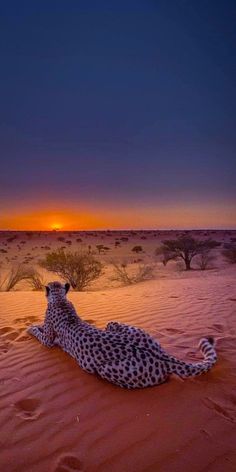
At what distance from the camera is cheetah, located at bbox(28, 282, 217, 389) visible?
3459 mm

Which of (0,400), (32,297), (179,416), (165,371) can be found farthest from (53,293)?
(32,297)

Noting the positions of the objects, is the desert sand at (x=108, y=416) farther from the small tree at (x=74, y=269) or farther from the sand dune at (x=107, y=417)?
the small tree at (x=74, y=269)

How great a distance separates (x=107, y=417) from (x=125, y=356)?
1.86ft

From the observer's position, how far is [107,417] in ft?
10.5

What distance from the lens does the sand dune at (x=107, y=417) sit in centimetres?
267

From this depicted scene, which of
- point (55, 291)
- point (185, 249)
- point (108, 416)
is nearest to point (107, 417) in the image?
point (108, 416)

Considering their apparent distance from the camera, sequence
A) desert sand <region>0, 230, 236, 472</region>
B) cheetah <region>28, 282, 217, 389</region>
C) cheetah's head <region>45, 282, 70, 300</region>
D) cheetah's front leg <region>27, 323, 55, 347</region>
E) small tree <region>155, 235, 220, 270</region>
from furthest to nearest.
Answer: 1. small tree <region>155, 235, 220, 270</region>
2. cheetah's head <region>45, 282, 70, 300</region>
3. cheetah's front leg <region>27, 323, 55, 347</region>
4. cheetah <region>28, 282, 217, 389</region>
5. desert sand <region>0, 230, 236, 472</region>

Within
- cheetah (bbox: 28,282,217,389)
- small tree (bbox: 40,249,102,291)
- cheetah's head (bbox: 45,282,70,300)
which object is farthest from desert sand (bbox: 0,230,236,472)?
small tree (bbox: 40,249,102,291)

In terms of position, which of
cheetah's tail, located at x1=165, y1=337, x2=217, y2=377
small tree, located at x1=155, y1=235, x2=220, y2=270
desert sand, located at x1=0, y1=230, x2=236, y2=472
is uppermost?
small tree, located at x1=155, y1=235, x2=220, y2=270

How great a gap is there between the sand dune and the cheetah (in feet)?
0.55

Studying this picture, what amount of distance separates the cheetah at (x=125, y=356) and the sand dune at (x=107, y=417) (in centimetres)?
17

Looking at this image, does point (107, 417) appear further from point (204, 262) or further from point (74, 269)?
point (204, 262)

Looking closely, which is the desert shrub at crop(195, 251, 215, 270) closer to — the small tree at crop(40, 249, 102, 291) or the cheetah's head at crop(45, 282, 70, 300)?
the small tree at crop(40, 249, 102, 291)

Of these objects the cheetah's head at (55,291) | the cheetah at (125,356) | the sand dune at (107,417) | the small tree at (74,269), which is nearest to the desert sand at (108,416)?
the sand dune at (107,417)
